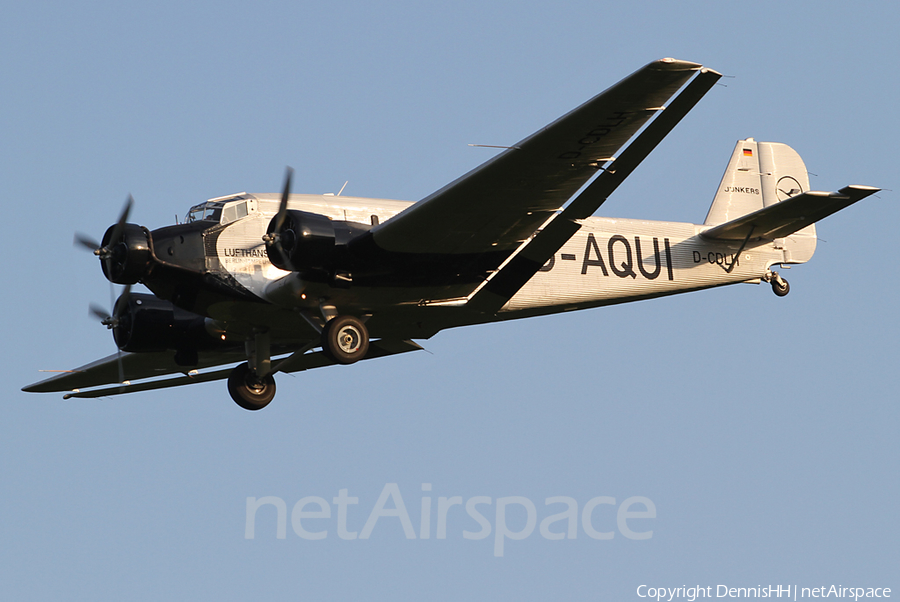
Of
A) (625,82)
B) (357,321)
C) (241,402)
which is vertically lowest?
(241,402)

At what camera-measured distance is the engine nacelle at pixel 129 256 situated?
16.5 meters

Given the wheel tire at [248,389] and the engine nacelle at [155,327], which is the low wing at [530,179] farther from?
the engine nacelle at [155,327]

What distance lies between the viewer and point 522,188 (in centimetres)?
1577

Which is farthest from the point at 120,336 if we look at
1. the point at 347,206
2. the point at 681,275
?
the point at 681,275

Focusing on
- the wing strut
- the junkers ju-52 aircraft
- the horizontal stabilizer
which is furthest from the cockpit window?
the horizontal stabilizer

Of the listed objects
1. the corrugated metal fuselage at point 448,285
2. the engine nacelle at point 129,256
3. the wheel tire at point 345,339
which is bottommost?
the wheel tire at point 345,339

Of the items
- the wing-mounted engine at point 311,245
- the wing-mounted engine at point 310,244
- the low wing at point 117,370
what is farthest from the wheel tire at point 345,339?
the low wing at point 117,370

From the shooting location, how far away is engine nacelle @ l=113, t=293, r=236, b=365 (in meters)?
19.6

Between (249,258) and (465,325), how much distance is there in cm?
403

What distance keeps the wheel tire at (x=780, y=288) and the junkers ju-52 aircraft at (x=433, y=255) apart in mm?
37

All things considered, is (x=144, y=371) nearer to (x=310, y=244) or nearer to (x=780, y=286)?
(x=310, y=244)

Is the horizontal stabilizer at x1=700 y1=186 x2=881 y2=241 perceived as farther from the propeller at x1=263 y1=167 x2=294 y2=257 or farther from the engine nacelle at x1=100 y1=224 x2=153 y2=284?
the engine nacelle at x1=100 y1=224 x2=153 y2=284

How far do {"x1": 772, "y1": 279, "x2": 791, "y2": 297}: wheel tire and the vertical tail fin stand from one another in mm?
875

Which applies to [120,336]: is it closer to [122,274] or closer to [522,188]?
[122,274]
